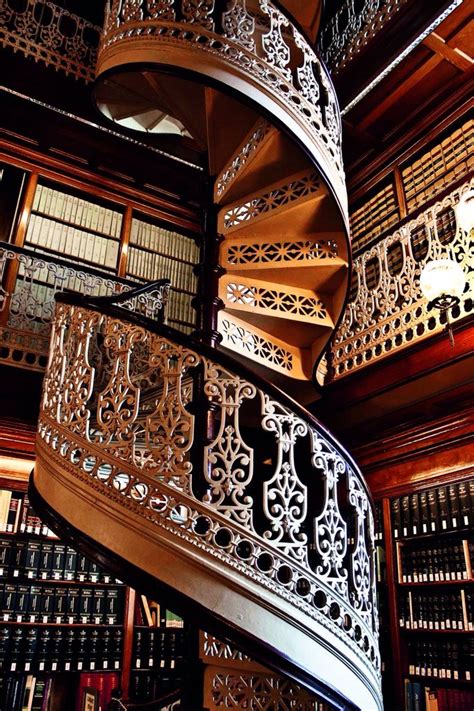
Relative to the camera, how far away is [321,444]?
7.88ft

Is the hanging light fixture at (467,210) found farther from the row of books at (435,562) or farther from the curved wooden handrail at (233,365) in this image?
the row of books at (435,562)

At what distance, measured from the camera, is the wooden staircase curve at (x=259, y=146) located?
10.4 ft

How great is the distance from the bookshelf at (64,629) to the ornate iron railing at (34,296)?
3.35ft

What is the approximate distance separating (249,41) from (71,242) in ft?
8.42

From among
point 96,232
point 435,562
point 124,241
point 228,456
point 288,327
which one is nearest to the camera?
point 228,456

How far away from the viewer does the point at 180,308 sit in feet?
18.2

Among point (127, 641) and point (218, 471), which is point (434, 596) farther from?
point (218, 471)

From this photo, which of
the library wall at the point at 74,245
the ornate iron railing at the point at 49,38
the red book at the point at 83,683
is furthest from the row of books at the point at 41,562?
the ornate iron railing at the point at 49,38

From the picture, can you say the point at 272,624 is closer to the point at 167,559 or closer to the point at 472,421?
the point at 167,559

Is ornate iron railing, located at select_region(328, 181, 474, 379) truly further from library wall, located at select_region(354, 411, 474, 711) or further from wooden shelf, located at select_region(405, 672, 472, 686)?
wooden shelf, located at select_region(405, 672, 472, 686)

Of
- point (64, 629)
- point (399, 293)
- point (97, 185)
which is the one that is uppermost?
point (97, 185)

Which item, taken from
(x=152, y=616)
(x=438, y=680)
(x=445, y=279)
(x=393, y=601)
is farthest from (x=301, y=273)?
(x=152, y=616)

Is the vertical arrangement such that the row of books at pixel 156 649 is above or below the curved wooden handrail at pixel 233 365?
below

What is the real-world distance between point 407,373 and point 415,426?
2.07 ft
